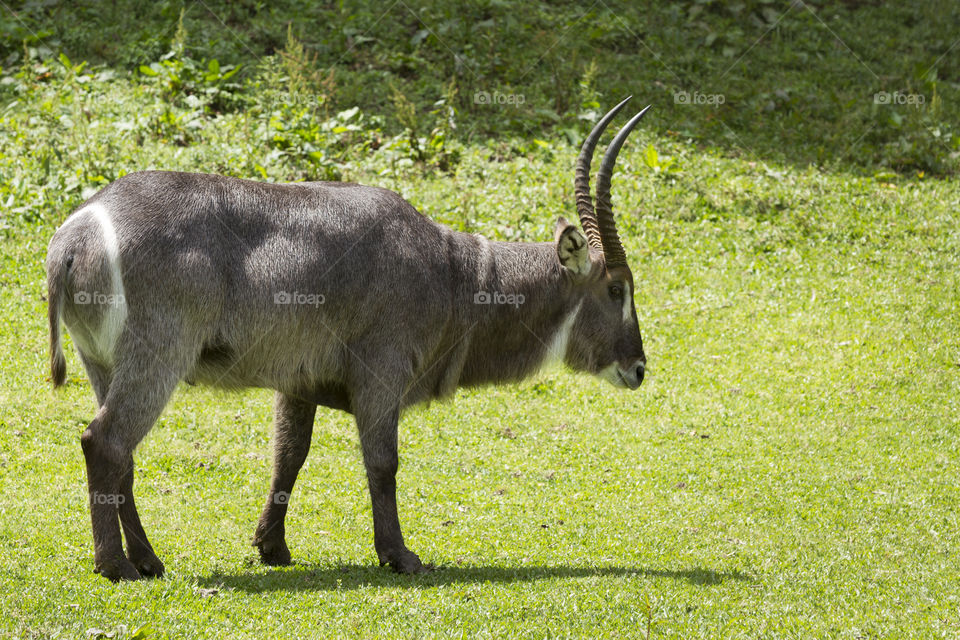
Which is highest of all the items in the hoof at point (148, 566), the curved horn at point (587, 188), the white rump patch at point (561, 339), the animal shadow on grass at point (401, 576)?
the curved horn at point (587, 188)

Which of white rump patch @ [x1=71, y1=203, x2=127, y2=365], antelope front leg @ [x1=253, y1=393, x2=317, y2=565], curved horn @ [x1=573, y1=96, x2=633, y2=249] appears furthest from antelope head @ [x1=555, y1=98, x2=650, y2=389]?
white rump patch @ [x1=71, y1=203, x2=127, y2=365]

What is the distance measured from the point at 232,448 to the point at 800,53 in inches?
460

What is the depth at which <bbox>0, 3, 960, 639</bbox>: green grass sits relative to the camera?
5.72 m

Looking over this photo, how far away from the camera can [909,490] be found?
319 inches

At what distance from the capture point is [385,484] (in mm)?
Result: 6164

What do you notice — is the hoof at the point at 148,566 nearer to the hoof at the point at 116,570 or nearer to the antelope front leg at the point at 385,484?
the hoof at the point at 116,570

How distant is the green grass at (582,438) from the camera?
18.8ft

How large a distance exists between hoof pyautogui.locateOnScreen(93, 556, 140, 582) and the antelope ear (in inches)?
126


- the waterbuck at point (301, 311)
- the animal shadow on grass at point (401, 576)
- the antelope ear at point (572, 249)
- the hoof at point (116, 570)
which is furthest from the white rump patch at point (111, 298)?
the antelope ear at point (572, 249)

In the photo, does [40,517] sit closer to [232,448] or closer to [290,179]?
[232,448]

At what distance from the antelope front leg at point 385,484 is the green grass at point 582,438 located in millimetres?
227

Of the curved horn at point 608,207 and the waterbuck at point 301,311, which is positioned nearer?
the waterbuck at point 301,311

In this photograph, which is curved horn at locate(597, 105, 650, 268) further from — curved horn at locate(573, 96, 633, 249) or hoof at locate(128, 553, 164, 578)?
hoof at locate(128, 553, 164, 578)

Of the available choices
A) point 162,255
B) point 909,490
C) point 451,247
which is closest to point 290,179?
point 451,247
